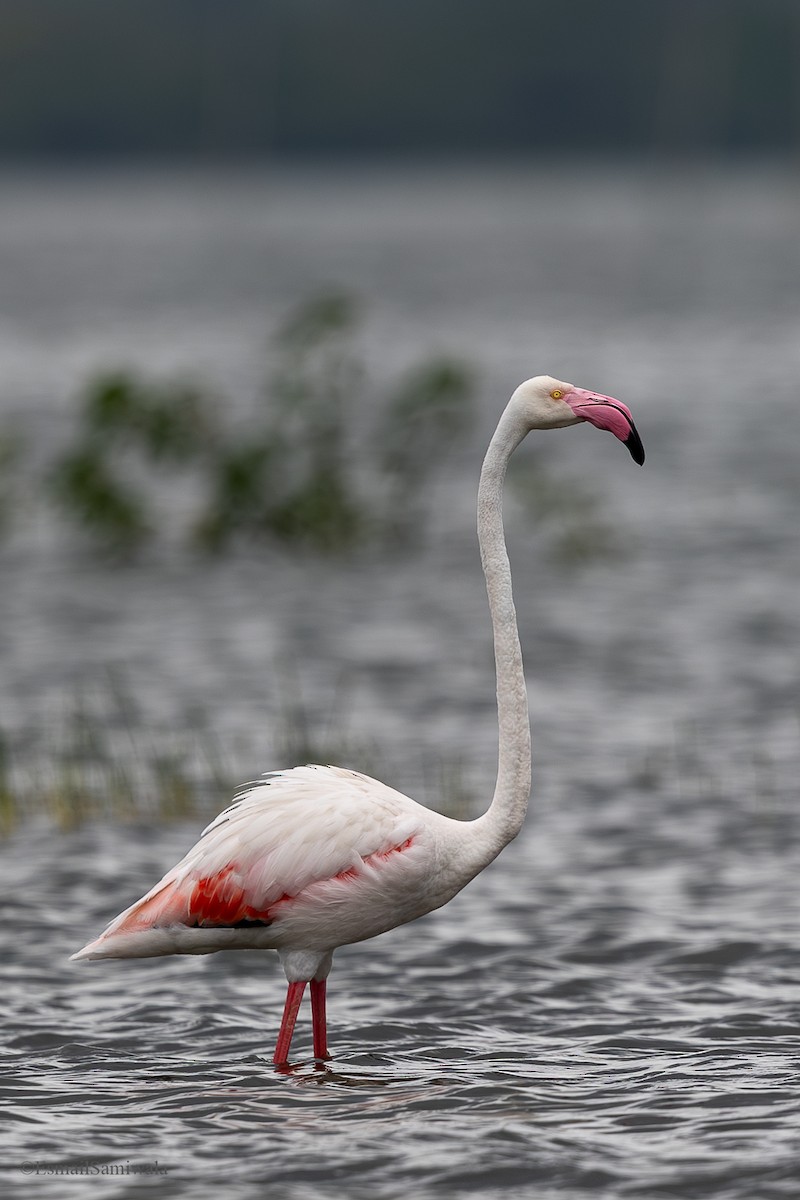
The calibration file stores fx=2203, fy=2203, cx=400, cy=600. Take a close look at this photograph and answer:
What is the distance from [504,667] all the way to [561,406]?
0.95 metres

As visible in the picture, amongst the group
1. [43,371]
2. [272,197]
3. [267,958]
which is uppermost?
[272,197]

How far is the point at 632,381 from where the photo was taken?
36594mm

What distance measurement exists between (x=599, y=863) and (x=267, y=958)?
2071mm

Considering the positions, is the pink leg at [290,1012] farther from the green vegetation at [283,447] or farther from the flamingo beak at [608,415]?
the green vegetation at [283,447]

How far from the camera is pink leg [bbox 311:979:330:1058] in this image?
813 centimetres

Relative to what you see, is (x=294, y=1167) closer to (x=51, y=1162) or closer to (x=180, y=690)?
(x=51, y=1162)

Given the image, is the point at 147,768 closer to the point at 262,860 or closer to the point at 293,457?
the point at 262,860

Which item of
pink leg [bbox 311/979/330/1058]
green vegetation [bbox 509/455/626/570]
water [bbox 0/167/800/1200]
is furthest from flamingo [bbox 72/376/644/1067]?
green vegetation [bbox 509/455/626/570]

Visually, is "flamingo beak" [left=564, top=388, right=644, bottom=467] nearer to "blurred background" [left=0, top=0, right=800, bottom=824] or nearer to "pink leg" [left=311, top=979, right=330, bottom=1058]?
"pink leg" [left=311, top=979, right=330, bottom=1058]

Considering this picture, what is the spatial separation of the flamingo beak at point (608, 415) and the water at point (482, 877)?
2342mm

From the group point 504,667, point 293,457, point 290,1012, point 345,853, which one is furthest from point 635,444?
point 293,457

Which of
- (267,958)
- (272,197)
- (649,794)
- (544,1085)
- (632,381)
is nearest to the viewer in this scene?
(544,1085)

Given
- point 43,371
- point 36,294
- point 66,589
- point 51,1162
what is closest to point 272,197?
point 36,294

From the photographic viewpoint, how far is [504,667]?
7.84 metres
